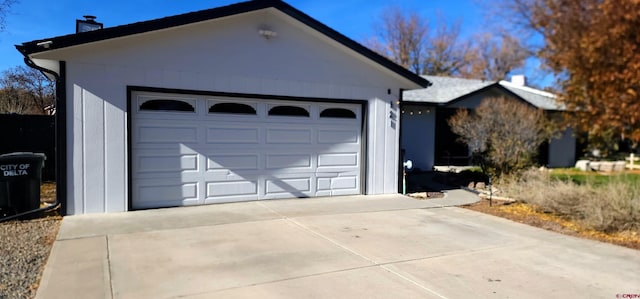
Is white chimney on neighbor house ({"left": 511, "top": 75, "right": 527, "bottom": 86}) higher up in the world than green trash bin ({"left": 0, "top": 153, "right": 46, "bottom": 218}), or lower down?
higher up

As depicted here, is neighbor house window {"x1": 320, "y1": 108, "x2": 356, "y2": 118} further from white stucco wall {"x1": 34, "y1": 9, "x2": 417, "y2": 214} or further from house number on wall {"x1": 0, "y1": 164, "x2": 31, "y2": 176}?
house number on wall {"x1": 0, "y1": 164, "x2": 31, "y2": 176}

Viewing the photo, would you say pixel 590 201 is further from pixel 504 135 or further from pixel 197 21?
pixel 197 21

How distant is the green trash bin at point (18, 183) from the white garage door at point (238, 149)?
1.62 meters

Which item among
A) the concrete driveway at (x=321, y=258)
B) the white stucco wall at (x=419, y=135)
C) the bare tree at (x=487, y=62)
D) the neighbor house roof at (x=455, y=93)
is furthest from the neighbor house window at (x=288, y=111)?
the bare tree at (x=487, y=62)

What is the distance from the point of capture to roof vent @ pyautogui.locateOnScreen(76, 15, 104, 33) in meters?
9.20

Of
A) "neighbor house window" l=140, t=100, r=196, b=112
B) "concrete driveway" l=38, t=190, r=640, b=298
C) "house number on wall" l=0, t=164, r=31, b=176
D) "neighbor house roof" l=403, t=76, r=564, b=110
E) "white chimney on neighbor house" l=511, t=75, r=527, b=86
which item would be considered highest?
"white chimney on neighbor house" l=511, t=75, r=527, b=86

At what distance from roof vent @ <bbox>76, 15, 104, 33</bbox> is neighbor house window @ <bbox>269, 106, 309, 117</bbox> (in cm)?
429

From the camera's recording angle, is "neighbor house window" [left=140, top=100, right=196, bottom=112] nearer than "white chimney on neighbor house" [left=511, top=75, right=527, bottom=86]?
Yes

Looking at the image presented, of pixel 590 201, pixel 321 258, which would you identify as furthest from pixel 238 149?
pixel 590 201

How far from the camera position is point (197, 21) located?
8.08 metres

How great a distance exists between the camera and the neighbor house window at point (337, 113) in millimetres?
9945

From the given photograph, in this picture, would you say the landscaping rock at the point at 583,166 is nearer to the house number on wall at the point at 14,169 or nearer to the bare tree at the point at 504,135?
the bare tree at the point at 504,135

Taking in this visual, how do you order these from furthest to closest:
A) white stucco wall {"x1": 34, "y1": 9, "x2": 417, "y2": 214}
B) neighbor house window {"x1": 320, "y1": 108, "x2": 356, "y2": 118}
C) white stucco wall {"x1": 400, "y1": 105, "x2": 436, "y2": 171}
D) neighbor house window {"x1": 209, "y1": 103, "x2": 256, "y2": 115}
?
white stucco wall {"x1": 400, "y1": 105, "x2": 436, "y2": 171} → neighbor house window {"x1": 320, "y1": 108, "x2": 356, "y2": 118} → neighbor house window {"x1": 209, "y1": 103, "x2": 256, "y2": 115} → white stucco wall {"x1": 34, "y1": 9, "x2": 417, "y2": 214}

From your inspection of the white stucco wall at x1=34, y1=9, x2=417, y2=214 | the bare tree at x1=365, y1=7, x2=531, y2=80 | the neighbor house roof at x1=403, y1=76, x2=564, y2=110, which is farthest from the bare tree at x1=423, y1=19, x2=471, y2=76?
the white stucco wall at x1=34, y1=9, x2=417, y2=214
